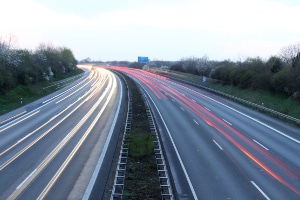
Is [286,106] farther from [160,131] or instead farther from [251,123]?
[160,131]

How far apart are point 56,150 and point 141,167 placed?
5687 mm

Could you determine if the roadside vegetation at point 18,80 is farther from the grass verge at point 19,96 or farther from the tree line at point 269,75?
the tree line at point 269,75

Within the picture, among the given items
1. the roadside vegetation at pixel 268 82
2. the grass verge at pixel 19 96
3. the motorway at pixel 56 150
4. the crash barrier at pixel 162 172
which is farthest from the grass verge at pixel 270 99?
the grass verge at pixel 19 96

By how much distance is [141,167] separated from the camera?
61.7ft

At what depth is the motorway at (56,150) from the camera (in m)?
15.8

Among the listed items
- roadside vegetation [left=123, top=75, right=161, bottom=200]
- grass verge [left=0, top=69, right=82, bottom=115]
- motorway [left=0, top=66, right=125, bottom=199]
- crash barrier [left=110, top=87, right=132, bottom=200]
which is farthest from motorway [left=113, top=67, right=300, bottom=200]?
grass verge [left=0, top=69, right=82, bottom=115]

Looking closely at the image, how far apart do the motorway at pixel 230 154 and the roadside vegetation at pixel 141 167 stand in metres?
0.90

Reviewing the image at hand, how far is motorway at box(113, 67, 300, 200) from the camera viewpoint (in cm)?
1614

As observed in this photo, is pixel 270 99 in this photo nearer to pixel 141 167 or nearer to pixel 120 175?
pixel 141 167

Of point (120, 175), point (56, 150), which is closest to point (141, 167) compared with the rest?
point (120, 175)

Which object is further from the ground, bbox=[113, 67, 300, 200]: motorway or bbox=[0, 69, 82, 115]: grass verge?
bbox=[113, 67, 300, 200]: motorway

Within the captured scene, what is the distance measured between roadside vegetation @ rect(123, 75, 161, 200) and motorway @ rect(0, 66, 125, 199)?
1026mm

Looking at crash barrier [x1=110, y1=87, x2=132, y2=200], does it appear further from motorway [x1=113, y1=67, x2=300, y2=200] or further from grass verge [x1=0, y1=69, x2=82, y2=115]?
grass verge [x1=0, y1=69, x2=82, y2=115]

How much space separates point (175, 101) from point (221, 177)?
1268 inches
